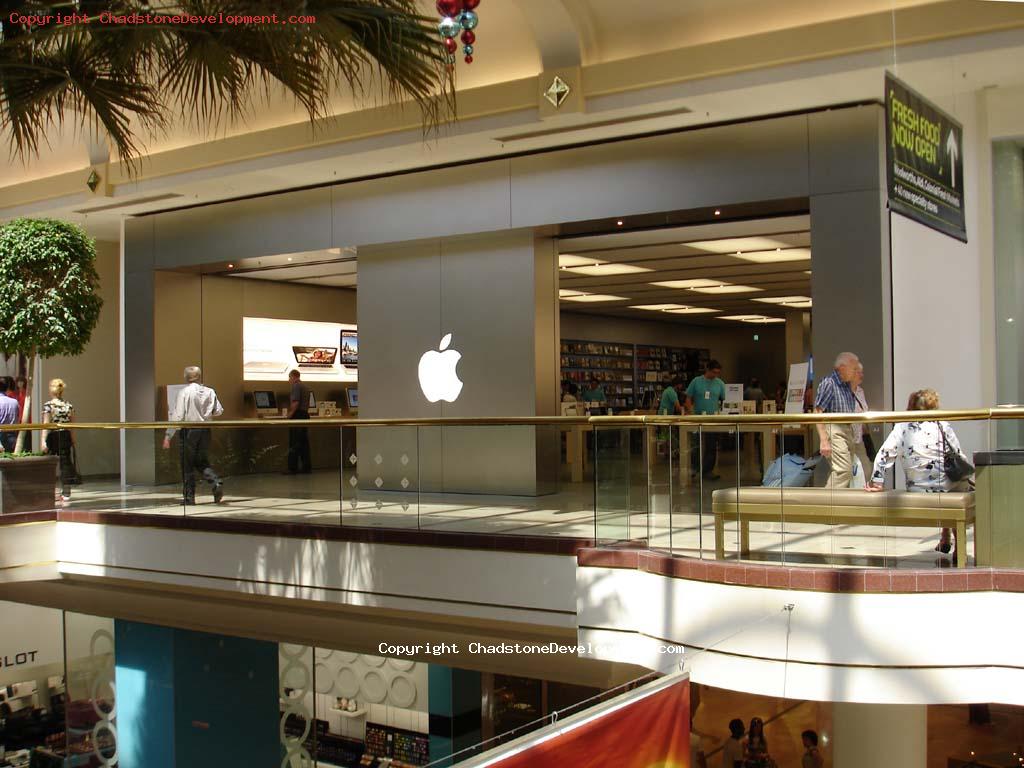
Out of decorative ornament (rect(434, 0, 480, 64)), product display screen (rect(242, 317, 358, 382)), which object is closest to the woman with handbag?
decorative ornament (rect(434, 0, 480, 64))

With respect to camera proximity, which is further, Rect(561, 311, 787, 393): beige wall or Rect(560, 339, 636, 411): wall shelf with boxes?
Rect(561, 311, 787, 393): beige wall

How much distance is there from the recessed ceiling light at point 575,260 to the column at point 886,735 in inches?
289

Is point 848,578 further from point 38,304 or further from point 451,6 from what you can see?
point 38,304

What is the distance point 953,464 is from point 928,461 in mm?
137

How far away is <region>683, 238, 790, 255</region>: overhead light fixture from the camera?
1240cm

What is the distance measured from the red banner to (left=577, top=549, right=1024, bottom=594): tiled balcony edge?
10.3 feet

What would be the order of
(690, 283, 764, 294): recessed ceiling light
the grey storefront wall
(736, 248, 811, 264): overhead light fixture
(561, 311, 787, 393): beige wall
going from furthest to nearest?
(561, 311, 787, 393): beige wall
(690, 283, 764, 294): recessed ceiling light
(736, 248, 811, 264): overhead light fixture
the grey storefront wall

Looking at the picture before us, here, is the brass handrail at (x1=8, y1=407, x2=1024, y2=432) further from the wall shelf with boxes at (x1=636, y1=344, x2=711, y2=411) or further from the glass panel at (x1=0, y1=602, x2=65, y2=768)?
the wall shelf with boxes at (x1=636, y1=344, x2=711, y2=411)

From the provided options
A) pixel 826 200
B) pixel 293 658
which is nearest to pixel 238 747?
pixel 293 658

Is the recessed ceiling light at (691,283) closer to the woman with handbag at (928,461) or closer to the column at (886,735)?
the column at (886,735)

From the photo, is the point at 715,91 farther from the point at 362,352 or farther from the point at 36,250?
the point at 36,250

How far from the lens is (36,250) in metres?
Answer: 11.7

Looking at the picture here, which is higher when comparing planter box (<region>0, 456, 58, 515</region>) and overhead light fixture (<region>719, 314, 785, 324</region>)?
overhead light fixture (<region>719, 314, 785, 324</region>)

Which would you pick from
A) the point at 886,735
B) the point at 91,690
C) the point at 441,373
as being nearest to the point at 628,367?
the point at 441,373
